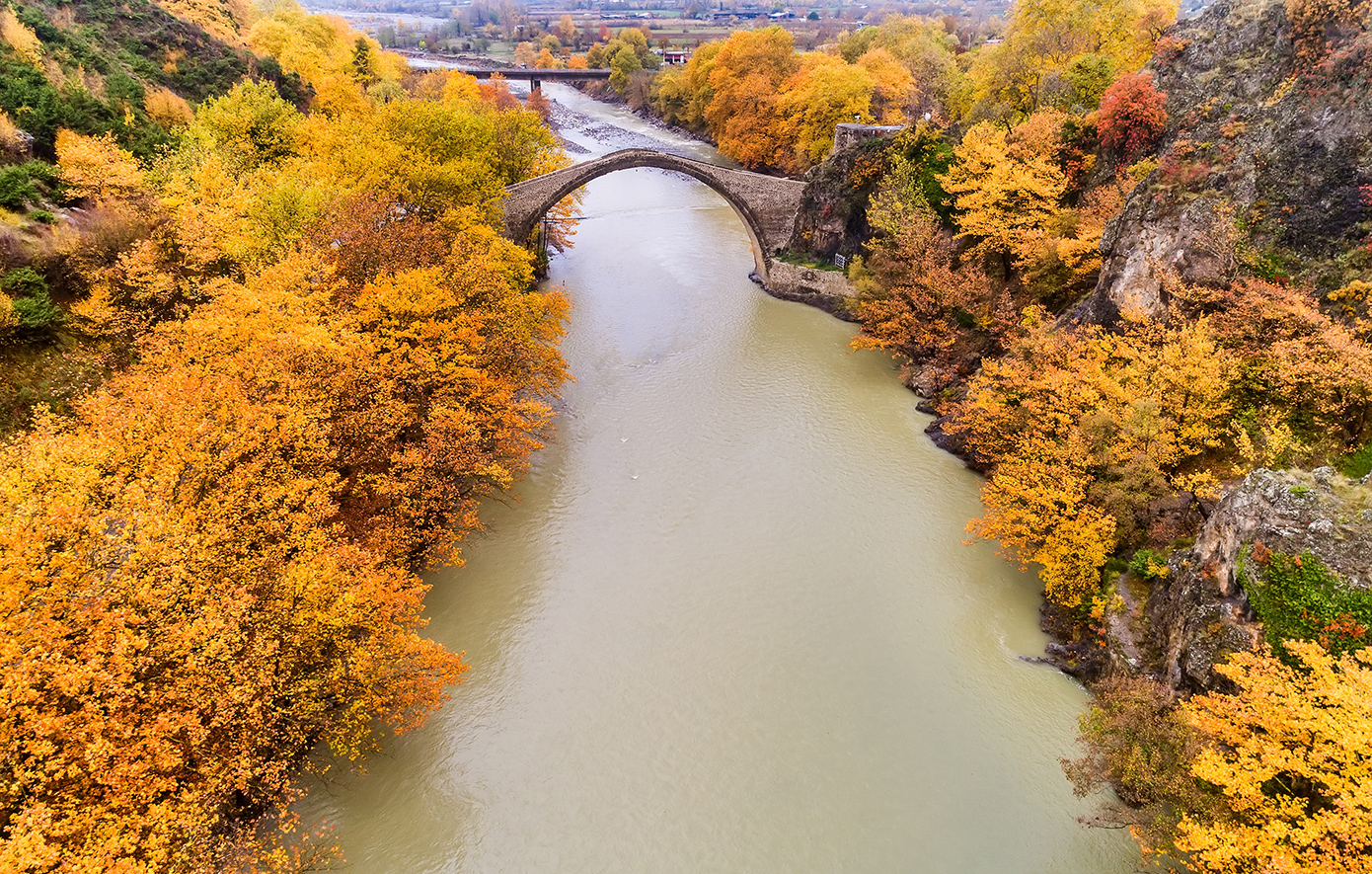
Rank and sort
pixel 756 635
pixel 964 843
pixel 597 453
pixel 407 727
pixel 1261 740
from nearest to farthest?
pixel 1261 740 < pixel 964 843 < pixel 407 727 < pixel 756 635 < pixel 597 453

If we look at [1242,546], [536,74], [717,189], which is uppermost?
[536,74]

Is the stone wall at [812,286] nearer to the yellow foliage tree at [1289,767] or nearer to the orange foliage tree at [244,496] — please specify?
the orange foliage tree at [244,496]

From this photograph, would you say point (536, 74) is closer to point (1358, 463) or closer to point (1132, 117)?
point (1132, 117)

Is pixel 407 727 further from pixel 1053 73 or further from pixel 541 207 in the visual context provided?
pixel 1053 73

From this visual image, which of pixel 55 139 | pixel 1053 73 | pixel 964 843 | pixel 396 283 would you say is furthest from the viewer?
pixel 1053 73

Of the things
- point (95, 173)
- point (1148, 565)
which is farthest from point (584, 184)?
point (1148, 565)

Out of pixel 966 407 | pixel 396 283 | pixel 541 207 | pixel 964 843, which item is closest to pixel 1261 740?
pixel 964 843
